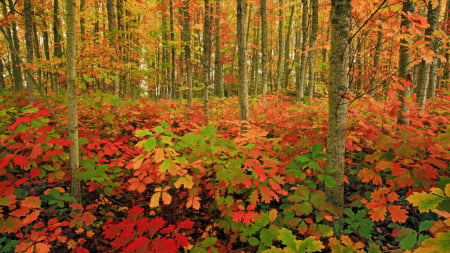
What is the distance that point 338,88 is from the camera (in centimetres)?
281

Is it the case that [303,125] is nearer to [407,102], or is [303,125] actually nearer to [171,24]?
[407,102]

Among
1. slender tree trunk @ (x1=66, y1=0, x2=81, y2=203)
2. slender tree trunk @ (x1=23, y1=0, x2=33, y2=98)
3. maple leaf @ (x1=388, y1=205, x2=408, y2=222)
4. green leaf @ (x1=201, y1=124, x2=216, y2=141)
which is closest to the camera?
maple leaf @ (x1=388, y1=205, x2=408, y2=222)

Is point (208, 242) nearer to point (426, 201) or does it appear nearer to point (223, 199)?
point (223, 199)

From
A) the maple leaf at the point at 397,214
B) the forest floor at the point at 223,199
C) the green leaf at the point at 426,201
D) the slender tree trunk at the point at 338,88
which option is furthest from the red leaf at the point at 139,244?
the maple leaf at the point at 397,214

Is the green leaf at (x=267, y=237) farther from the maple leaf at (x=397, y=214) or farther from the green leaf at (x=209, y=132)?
the maple leaf at (x=397, y=214)

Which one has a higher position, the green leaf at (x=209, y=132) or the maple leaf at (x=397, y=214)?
the green leaf at (x=209, y=132)

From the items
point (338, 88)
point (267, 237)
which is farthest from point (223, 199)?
point (338, 88)

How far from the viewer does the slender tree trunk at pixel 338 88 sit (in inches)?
106

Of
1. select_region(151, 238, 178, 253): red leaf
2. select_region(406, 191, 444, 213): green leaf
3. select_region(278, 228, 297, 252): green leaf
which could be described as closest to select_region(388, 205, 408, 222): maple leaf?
select_region(406, 191, 444, 213): green leaf

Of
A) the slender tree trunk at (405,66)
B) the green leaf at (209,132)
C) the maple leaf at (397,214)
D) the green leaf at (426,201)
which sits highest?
the slender tree trunk at (405,66)

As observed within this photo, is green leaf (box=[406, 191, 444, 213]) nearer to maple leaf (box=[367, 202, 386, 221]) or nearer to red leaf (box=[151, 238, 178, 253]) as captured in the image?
maple leaf (box=[367, 202, 386, 221])

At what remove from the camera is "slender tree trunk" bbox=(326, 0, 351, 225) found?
2.71 metres

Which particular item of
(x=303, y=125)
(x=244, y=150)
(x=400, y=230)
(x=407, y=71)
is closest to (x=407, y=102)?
(x=407, y=71)

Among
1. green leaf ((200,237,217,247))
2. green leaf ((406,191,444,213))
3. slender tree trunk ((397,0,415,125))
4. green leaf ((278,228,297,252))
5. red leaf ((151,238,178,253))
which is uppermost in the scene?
slender tree trunk ((397,0,415,125))
